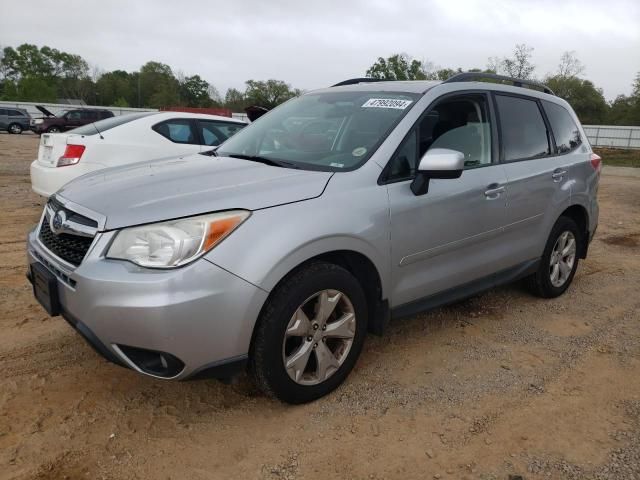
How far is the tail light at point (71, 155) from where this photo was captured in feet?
19.3

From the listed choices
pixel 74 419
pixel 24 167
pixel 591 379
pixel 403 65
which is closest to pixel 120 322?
pixel 74 419

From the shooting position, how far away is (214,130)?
23.7 feet

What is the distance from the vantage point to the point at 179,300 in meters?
2.18

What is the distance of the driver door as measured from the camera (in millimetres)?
2990

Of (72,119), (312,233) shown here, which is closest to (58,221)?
(312,233)

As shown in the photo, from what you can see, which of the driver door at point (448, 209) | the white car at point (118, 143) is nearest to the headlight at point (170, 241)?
the driver door at point (448, 209)

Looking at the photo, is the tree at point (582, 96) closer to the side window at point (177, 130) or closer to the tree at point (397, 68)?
the tree at point (397, 68)

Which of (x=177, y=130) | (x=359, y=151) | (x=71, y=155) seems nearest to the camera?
(x=359, y=151)

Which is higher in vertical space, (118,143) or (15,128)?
(118,143)

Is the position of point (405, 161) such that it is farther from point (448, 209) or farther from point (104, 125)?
point (104, 125)

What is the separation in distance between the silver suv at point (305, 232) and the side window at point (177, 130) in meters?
3.20

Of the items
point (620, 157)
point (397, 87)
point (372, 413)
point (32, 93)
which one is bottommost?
point (372, 413)

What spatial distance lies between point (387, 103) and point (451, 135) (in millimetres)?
487

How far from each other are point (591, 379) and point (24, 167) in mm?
13528
